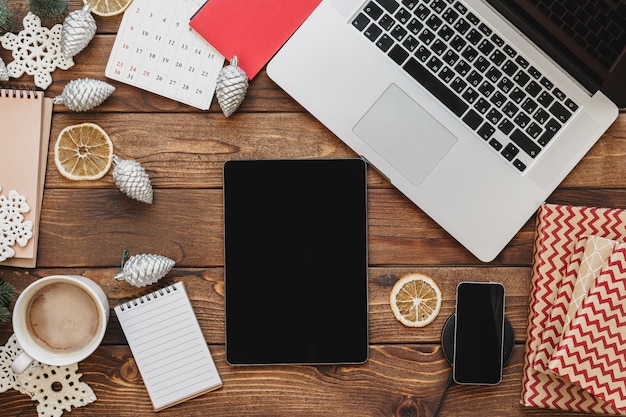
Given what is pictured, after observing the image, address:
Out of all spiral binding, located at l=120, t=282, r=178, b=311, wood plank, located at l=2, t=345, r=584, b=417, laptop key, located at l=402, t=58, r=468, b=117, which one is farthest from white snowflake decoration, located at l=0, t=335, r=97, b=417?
laptop key, located at l=402, t=58, r=468, b=117

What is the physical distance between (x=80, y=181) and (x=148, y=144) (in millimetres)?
116

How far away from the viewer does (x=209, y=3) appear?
3.12 ft

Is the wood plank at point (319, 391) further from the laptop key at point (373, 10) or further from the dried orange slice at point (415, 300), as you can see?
the laptop key at point (373, 10)

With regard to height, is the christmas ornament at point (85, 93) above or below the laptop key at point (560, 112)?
below

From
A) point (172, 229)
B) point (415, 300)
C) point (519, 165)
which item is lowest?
point (172, 229)

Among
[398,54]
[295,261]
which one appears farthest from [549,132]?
[295,261]

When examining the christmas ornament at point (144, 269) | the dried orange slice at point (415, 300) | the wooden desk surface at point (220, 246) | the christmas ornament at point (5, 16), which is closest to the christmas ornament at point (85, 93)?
the wooden desk surface at point (220, 246)

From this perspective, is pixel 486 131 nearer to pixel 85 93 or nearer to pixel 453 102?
pixel 453 102

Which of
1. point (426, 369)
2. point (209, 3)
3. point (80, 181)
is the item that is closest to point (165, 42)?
point (209, 3)

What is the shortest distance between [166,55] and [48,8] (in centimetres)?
18

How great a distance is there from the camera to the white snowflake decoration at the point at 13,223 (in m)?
0.95

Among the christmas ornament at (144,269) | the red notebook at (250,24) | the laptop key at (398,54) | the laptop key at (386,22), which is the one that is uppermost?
the laptop key at (386,22)

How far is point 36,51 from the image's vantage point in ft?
3.19

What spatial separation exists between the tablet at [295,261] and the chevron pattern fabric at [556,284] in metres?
0.25
